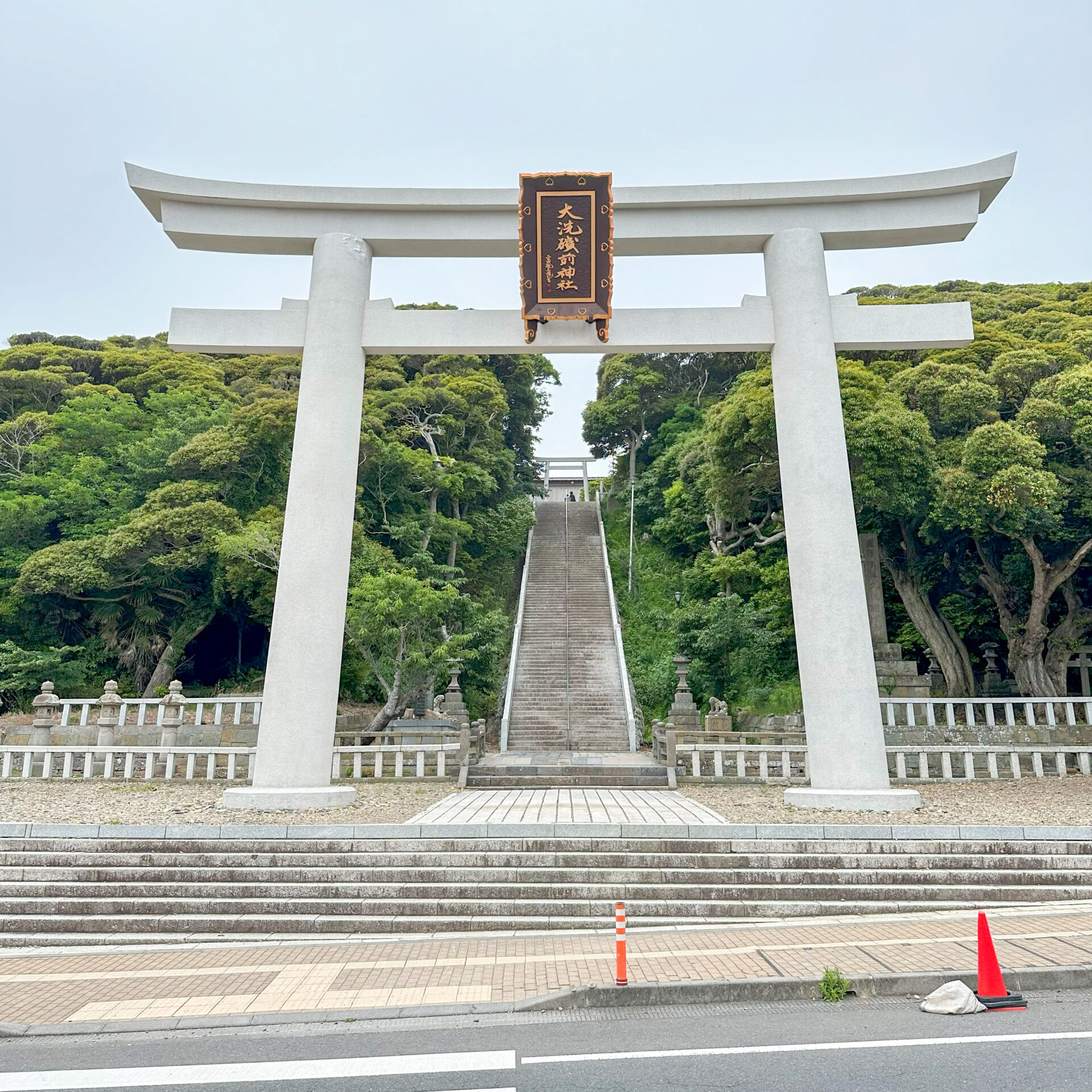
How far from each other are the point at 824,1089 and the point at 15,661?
60.8ft

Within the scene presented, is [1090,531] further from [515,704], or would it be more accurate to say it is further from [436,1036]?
[436,1036]

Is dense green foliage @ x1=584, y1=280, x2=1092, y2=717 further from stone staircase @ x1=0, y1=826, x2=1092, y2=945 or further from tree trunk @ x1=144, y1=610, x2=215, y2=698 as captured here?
tree trunk @ x1=144, y1=610, x2=215, y2=698

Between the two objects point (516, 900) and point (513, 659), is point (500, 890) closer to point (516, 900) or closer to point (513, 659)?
point (516, 900)

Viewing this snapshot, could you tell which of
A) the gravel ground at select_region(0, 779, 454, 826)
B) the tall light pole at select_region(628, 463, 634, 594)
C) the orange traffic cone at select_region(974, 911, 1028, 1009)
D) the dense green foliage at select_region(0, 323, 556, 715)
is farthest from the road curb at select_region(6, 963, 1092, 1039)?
the tall light pole at select_region(628, 463, 634, 594)

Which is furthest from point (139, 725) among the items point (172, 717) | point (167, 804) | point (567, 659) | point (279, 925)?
point (567, 659)

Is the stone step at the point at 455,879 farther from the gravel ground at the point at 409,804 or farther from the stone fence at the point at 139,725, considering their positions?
the stone fence at the point at 139,725

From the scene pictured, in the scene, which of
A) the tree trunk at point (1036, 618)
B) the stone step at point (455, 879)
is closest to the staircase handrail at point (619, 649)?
the tree trunk at point (1036, 618)

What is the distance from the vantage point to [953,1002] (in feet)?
Answer: 15.2

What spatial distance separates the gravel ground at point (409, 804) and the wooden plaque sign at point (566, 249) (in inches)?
245

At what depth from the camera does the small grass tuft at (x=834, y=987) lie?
490cm

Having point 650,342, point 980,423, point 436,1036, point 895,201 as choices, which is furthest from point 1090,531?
point 436,1036

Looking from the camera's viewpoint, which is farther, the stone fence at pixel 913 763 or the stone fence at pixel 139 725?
the stone fence at pixel 139 725

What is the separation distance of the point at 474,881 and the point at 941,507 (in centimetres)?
1092

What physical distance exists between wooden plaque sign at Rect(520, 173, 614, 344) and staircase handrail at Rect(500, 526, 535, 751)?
924 cm
